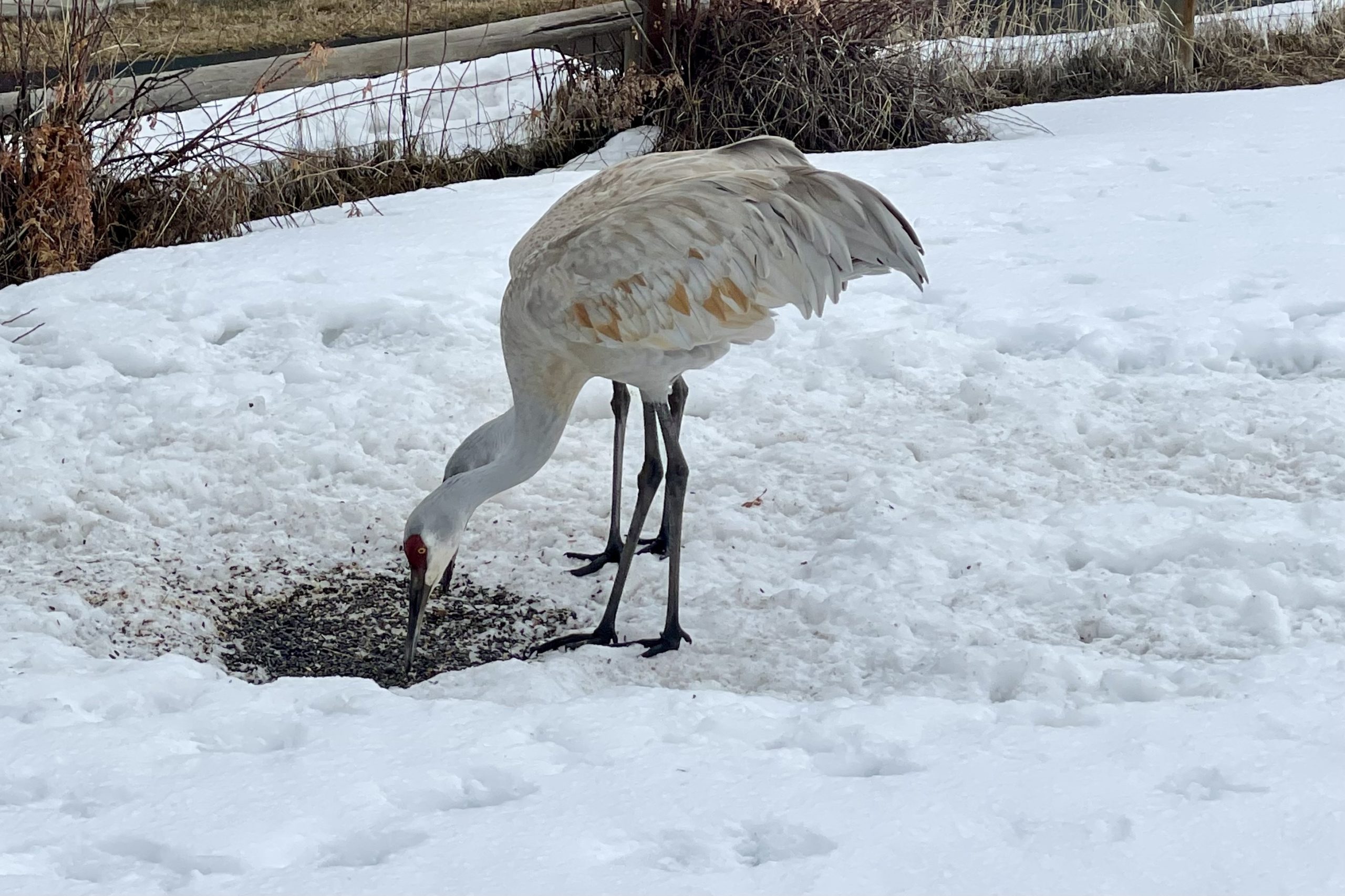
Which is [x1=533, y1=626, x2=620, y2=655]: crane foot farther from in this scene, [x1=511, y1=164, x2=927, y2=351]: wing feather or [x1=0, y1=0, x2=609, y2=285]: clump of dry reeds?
[x1=0, y1=0, x2=609, y2=285]: clump of dry reeds

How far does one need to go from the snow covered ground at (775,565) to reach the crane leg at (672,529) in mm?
61

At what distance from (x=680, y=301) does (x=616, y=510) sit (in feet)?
2.75

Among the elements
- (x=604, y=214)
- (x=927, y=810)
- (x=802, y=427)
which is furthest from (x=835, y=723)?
(x=802, y=427)

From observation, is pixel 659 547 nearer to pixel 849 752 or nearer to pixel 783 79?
pixel 849 752

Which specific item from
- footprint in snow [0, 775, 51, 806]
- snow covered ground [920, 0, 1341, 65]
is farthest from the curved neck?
snow covered ground [920, 0, 1341, 65]

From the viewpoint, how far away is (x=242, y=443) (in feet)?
15.2

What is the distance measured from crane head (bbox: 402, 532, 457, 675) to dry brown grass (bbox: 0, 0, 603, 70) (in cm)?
792

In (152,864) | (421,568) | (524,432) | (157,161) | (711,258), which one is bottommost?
(152,864)

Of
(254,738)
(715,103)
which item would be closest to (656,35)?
(715,103)

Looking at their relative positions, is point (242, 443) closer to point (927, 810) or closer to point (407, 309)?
point (407, 309)

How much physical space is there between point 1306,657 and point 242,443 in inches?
134

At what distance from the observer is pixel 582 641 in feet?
12.5

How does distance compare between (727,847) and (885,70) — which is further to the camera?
(885,70)

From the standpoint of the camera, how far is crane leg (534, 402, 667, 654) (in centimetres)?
379
